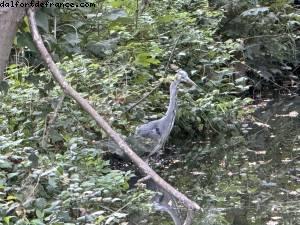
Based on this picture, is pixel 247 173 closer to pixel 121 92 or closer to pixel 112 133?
pixel 121 92

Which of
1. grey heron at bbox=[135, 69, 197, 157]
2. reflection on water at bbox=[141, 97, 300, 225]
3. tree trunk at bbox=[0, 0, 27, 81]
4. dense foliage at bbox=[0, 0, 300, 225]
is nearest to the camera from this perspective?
tree trunk at bbox=[0, 0, 27, 81]

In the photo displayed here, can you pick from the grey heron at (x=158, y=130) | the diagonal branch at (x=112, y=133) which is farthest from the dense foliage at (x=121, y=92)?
the diagonal branch at (x=112, y=133)

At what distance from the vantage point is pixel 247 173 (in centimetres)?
477

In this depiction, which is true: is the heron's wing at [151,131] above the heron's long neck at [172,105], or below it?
below

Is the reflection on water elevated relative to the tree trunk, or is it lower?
lower

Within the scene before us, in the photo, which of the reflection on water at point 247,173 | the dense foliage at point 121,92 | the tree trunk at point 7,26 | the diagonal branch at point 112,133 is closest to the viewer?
the diagonal branch at point 112,133

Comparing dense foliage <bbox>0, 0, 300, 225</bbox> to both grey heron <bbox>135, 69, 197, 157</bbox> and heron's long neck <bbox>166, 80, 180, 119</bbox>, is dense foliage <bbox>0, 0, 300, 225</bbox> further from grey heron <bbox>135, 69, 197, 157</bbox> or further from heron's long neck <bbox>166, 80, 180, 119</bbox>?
grey heron <bbox>135, 69, 197, 157</bbox>

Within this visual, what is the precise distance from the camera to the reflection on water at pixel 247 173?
392 cm

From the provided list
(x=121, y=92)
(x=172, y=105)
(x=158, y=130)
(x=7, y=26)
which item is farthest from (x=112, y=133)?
(x=121, y=92)

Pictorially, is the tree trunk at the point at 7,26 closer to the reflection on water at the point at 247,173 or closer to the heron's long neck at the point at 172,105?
the reflection on water at the point at 247,173

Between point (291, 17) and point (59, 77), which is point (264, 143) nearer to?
point (291, 17)

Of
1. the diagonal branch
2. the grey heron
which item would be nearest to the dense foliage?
the grey heron

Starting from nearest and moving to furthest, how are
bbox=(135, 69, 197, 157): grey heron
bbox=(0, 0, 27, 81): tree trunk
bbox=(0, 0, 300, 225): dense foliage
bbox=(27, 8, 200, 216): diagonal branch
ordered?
bbox=(27, 8, 200, 216): diagonal branch < bbox=(0, 0, 27, 81): tree trunk < bbox=(0, 0, 300, 225): dense foliage < bbox=(135, 69, 197, 157): grey heron

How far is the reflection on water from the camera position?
392cm
